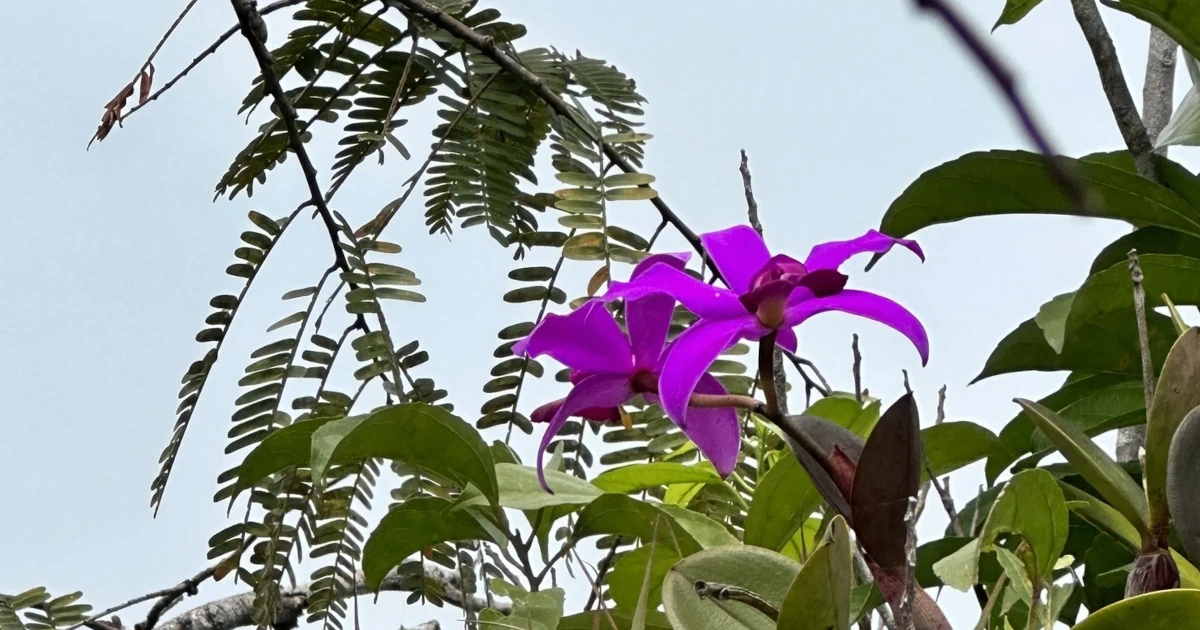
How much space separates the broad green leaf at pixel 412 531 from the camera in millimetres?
423

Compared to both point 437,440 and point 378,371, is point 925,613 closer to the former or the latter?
point 437,440

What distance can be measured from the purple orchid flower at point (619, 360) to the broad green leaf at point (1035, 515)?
0.29ft

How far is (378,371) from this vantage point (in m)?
0.67

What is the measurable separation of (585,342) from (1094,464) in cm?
16

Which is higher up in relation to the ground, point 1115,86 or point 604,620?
point 1115,86

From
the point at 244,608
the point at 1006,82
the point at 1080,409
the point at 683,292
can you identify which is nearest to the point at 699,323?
the point at 683,292

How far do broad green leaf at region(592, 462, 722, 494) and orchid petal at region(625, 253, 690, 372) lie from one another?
150 mm

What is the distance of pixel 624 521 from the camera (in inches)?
16.3

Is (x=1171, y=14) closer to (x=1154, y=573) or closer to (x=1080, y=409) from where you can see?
(x=1080, y=409)

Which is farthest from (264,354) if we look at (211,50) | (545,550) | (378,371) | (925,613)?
(925,613)

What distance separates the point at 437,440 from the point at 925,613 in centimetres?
19

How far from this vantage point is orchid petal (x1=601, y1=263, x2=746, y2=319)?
298 mm

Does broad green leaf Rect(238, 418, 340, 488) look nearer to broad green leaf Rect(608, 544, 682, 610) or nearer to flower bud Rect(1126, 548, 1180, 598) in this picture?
broad green leaf Rect(608, 544, 682, 610)

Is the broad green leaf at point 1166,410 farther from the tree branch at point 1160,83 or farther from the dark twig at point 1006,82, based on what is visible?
the tree branch at point 1160,83
